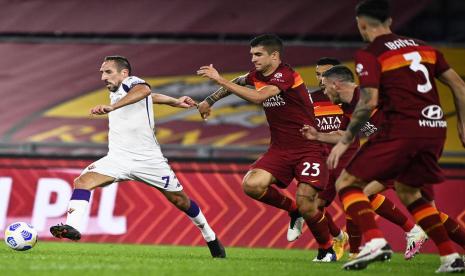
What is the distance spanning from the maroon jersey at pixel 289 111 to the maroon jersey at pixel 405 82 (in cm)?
182

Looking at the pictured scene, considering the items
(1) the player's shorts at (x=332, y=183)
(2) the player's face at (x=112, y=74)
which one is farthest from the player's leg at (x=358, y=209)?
(2) the player's face at (x=112, y=74)

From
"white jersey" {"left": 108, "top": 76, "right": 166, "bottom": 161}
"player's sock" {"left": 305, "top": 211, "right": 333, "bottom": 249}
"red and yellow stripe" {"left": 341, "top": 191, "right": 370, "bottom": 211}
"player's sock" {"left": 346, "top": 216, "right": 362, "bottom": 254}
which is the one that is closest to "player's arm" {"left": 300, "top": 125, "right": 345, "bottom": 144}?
"red and yellow stripe" {"left": 341, "top": 191, "right": 370, "bottom": 211}

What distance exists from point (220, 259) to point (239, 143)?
6495 millimetres

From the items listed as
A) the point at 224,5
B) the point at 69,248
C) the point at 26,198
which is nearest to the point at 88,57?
the point at 224,5

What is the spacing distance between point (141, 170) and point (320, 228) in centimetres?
177

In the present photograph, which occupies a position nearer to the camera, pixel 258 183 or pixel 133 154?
pixel 258 183

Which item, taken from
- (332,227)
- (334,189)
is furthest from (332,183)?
(332,227)

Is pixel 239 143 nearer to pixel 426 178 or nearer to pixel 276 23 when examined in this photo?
pixel 276 23

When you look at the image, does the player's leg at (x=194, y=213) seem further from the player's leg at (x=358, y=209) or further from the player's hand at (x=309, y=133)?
the player's leg at (x=358, y=209)

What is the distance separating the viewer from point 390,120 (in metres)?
7.88

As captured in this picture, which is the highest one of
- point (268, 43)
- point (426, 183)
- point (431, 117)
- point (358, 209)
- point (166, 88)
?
point (268, 43)

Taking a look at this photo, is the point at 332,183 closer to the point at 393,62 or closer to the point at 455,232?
the point at 455,232

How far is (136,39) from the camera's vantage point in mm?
18969

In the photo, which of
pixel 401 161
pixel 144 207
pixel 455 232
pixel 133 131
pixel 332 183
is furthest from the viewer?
pixel 144 207
